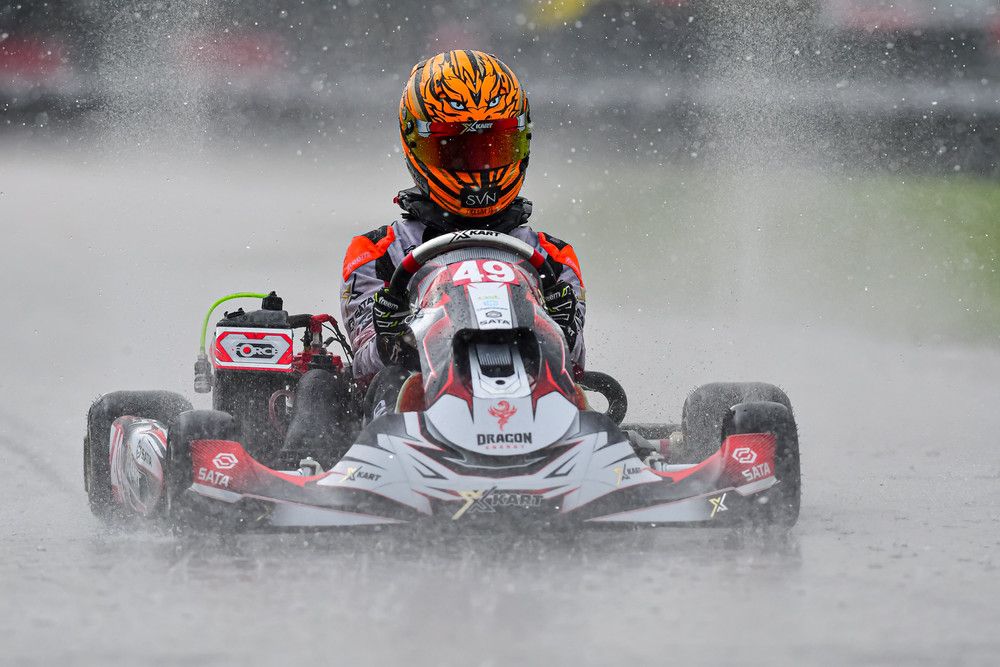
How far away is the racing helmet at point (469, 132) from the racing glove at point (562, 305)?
543 mm

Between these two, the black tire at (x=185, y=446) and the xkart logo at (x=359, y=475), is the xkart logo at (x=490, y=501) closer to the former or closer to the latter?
the xkart logo at (x=359, y=475)

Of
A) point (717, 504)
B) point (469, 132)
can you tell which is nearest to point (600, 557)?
point (717, 504)

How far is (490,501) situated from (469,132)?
1633 mm

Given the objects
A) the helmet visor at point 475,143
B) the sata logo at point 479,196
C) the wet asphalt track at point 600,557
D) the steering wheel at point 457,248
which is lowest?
the wet asphalt track at point 600,557

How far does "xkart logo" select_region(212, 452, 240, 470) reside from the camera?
4.20 metres

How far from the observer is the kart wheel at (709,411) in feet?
17.3

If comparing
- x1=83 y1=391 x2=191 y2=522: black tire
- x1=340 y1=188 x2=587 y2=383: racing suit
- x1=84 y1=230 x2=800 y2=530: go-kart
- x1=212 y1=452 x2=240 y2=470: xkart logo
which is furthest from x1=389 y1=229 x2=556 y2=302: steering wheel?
x1=83 y1=391 x2=191 y2=522: black tire

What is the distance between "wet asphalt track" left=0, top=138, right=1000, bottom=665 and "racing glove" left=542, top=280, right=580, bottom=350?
0.77 metres

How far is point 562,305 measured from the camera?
4.86 meters

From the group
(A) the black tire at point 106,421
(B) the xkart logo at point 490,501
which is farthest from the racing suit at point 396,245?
(B) the xkart logo at point 490,501

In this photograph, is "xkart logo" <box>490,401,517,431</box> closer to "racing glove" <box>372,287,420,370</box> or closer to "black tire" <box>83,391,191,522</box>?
"racing glove" <box>372,287,420,370</box>

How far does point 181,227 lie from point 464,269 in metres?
8.92

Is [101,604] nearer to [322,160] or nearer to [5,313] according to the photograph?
[5,313]

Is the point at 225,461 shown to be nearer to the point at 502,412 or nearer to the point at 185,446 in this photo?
the point at 185,446
